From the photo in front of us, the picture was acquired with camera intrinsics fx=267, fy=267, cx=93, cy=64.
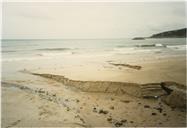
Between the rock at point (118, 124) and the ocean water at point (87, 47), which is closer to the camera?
the rock at point (118, 124)

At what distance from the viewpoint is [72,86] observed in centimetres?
178

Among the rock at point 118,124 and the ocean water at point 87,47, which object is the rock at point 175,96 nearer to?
the ocean water at point 87,47

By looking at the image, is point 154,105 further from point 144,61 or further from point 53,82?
point 53,82

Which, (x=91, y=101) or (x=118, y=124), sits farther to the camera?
(x=91, y=101)

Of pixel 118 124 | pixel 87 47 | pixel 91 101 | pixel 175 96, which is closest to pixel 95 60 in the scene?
pixel 87 47

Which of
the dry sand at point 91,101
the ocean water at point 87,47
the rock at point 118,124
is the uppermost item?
the ocean water at point 87,47

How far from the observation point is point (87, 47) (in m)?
1.73

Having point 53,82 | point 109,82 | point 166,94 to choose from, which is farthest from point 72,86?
point 166,94

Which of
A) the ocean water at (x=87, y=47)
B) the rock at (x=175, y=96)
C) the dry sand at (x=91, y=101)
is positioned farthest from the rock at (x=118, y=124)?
the ocean water at (x=87, y=47)

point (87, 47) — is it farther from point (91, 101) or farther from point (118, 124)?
point (118, 124)

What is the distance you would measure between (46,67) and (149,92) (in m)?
0.72

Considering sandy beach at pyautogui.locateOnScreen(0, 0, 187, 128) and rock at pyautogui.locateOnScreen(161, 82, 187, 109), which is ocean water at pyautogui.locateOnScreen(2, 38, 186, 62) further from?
rock at pyautogui.locateOnScreen(161, 82, 187, 109)

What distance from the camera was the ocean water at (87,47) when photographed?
1.77m

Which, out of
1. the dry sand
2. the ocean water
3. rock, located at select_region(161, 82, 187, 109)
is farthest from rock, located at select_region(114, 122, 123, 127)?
the ocean water
